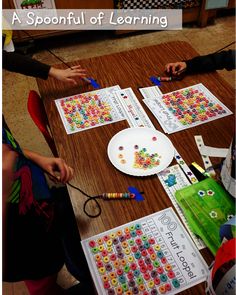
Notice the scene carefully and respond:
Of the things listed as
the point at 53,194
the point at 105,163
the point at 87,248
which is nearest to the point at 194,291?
the point at 87,248

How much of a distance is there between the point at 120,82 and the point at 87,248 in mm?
717

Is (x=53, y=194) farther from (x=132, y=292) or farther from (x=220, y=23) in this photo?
(x=220, y=23)

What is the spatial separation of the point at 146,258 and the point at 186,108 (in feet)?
1.92

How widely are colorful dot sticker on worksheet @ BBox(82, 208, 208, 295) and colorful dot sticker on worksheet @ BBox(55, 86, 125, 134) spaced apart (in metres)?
0.42

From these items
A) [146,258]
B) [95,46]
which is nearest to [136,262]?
[146,258]

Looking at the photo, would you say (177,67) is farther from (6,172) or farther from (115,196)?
(6,172)

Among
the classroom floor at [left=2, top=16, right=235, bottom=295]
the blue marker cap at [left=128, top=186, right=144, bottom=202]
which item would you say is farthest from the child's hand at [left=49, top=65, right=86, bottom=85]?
the classroom floor at [left=2, top=16, right=235, bottom=295]

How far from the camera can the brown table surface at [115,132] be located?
77cm

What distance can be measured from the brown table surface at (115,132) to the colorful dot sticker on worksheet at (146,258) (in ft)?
0.08

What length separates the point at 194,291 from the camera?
63 cm

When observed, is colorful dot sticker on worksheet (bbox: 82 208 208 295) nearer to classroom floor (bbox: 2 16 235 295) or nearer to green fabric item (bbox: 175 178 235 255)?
green fabric item (bbox: 175 178 235 255)

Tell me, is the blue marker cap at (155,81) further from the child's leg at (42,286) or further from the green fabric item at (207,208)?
the child's leg at (42,286)

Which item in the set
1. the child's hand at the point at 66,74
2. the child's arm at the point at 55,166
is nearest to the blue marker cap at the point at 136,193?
the child's arm at the point at 55,166

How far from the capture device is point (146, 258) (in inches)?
27.1
